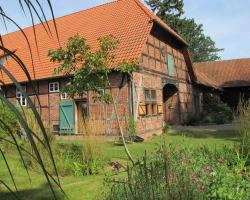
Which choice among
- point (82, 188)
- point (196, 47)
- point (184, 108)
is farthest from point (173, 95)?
point (196, 47)

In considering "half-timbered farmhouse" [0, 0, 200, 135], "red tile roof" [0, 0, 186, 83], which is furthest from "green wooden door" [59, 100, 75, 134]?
→ "red tile roof" [0, 0, 186, 83]

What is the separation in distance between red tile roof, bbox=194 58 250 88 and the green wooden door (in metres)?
15.7

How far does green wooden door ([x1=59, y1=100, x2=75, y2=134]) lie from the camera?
17.3 meters

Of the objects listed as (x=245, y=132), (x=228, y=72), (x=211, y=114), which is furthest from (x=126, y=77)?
(x=228, y=72)

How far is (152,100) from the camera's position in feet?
59.7

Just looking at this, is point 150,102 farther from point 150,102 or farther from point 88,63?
point 88,63

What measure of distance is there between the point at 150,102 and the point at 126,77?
248 centimetres

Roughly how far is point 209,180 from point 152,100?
1354cm

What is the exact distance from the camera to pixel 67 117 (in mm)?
17406

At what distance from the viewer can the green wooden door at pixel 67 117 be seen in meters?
17.3

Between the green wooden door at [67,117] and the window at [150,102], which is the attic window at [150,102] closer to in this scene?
the window at [150,102]

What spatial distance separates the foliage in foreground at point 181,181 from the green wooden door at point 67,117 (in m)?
11.1

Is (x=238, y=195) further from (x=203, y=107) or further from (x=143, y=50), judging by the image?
(x=203, y=107)

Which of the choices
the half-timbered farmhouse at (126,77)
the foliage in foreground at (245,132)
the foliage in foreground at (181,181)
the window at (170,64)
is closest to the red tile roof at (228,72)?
the half-timbered farmhouse at (126,77)
